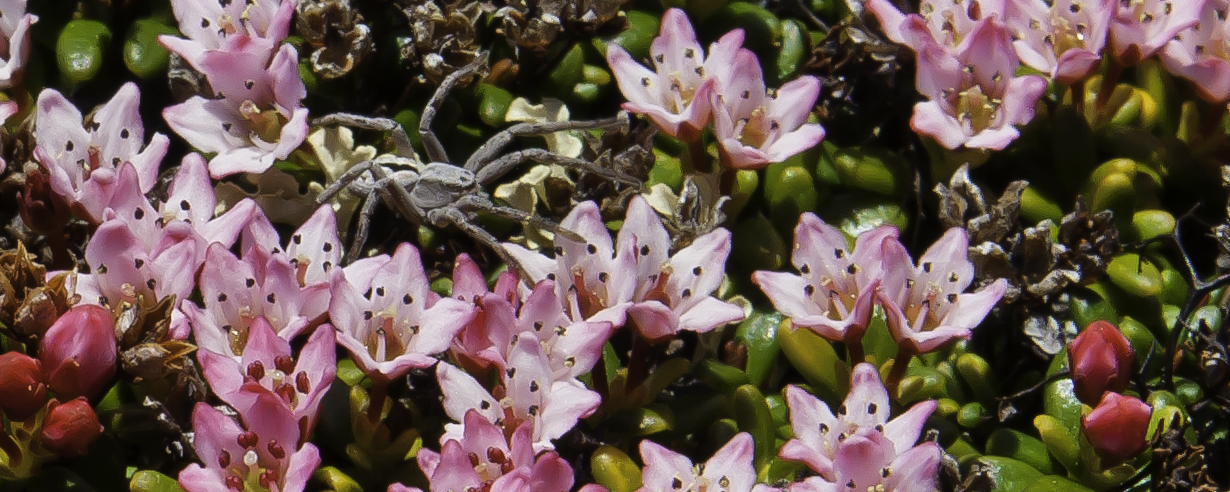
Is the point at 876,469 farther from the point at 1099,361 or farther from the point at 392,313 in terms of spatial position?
the point at 392,313

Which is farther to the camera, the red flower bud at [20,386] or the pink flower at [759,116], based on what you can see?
the pink flower at [759,116]

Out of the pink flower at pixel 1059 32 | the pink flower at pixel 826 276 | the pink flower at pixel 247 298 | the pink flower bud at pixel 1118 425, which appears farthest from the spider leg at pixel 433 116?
the pink flower bud at pixel 1118 425

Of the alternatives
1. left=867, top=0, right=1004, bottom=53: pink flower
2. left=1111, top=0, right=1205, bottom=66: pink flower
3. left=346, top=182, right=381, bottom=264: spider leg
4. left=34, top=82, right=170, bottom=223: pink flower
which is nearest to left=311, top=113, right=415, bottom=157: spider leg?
left=346, top=182, right=381, bottom=264: spider leg

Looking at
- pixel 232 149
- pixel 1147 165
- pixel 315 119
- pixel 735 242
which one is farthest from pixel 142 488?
pixel 1147 165

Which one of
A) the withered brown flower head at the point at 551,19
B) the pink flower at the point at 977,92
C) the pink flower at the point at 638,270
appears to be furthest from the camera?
the withered brown flower head at the point at 551,19

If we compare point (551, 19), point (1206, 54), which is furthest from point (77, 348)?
point (1206, 54)

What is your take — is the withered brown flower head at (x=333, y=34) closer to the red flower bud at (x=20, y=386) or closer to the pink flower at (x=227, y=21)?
the pink flower at (x=227, y=21)
